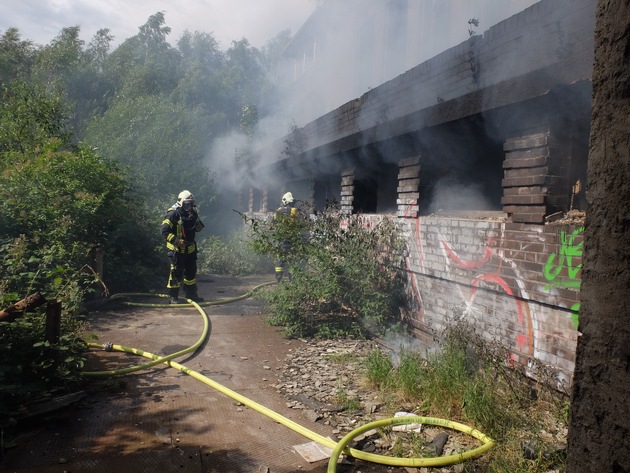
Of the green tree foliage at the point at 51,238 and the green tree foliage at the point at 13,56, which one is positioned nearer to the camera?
the green tree foliage at the point at 51,238

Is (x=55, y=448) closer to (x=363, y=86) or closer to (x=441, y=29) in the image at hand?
(x=441, y=29)

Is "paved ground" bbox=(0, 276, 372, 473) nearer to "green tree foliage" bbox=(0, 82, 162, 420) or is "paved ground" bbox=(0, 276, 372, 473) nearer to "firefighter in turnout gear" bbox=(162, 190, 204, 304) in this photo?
"green tree foliage" bbox=(0, 82, 162, 420)

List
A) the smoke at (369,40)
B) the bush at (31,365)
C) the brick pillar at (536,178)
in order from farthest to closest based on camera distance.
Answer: the smoke at (369,40)
the brick pillar at (536,178)
the bush at (31,365)

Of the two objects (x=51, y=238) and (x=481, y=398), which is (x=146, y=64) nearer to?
(x=51, y=238)

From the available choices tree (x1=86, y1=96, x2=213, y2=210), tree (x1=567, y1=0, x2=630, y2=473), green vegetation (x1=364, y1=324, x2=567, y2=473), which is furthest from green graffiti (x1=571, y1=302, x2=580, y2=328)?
tree (x1=86, y1=96, x2=213, y2=210)

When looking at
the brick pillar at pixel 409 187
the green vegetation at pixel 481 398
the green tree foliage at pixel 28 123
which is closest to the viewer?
the green vegetation at pixel 481 398

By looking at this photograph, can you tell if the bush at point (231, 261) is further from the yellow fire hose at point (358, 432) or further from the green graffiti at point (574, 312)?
the green graffiti at point (574, 312)

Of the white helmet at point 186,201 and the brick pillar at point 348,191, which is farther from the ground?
the brick pillar at point 348,191

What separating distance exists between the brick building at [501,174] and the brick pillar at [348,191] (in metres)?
0.62

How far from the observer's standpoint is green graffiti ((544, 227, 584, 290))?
128 inches

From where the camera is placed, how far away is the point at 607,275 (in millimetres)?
1244

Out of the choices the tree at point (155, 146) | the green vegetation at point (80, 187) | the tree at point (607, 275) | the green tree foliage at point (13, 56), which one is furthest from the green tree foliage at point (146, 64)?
the tree at point (607, 275)

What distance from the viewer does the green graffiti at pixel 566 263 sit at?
3.24 meters

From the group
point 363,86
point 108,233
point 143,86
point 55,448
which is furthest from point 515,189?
point 143,86
